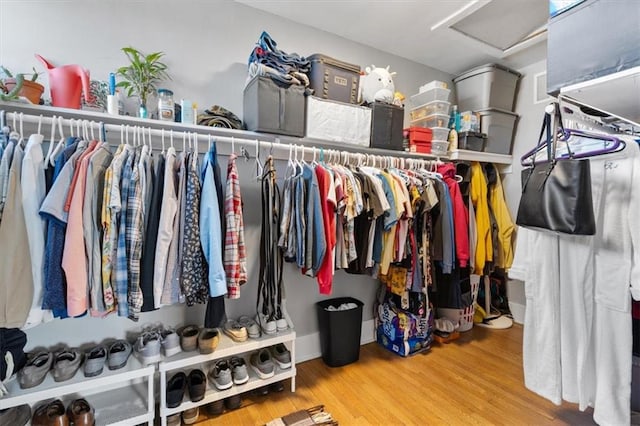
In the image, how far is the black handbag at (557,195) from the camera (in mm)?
1110

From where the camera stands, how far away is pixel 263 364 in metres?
1.72

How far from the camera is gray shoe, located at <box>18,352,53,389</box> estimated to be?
1.23m

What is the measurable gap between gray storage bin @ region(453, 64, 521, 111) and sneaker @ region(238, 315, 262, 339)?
107 inches

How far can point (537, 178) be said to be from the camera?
1.25 meters

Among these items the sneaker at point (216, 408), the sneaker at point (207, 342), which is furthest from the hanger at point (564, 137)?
the sneaker at point (216, 408)

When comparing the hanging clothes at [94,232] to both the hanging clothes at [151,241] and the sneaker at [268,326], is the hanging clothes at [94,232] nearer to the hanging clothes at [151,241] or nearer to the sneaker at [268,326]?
the hanging clothes at [151,241]

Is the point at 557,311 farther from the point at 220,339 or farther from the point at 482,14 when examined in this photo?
the point at 482,14

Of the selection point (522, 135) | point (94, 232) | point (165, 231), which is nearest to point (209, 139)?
point (165, 231)

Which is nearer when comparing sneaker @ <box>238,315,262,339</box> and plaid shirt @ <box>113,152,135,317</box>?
plaid shirt @ <box>113,152,135,317</box>

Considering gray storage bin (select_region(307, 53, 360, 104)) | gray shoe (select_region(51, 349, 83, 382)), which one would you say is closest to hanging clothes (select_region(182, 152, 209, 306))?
gray shoe (select_region(51, 349, 83, 382))

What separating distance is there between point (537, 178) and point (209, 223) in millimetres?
1481

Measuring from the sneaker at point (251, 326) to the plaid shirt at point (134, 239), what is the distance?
68 cm

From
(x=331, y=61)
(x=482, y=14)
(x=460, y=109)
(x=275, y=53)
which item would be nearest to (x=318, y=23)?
(x=331, y=61)

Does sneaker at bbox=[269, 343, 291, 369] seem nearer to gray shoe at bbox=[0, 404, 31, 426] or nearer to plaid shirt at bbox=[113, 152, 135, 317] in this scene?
plaid shirt at bbox=[113, 152, 135, 317]
